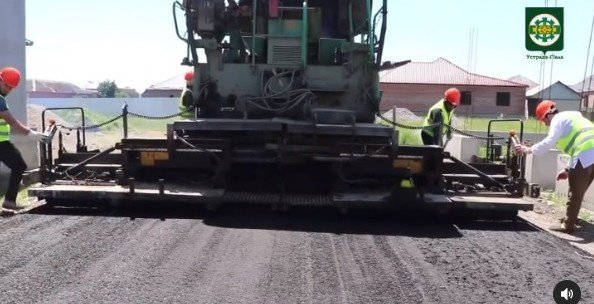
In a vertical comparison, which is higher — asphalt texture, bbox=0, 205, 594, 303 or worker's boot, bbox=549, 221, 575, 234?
asphalt texture, bbox=0, 205, 594, 303

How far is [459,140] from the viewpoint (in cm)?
1542

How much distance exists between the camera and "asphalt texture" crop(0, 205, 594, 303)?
14.4 ft

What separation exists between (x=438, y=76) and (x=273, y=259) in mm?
47168

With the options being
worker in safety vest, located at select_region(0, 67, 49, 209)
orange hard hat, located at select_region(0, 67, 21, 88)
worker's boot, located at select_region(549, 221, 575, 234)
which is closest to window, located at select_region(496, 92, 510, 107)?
worker's boot, located at select_region(549, 221, 575, 234)

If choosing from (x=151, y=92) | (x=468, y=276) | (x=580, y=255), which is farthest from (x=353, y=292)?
(x=151, y=92)

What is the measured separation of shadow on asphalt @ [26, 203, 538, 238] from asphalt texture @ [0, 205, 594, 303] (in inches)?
0.9

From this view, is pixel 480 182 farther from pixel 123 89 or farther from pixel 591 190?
pixel 123 89

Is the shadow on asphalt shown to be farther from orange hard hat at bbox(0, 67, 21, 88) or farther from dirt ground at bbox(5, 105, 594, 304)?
orange hard hat at bbox(0, 67, 21, 88)

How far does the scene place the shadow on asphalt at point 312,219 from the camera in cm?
652

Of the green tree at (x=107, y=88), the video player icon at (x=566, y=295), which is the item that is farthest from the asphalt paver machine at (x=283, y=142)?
the green tree at (x=107, y=88)

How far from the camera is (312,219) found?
22.9 feet

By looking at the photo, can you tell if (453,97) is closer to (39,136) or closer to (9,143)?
(39,136)

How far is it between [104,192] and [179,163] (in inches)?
36.7

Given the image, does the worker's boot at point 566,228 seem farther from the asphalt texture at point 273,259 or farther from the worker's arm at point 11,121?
the worker's arm at point 11,121
